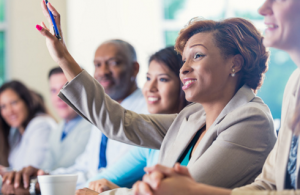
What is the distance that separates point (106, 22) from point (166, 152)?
125 inches

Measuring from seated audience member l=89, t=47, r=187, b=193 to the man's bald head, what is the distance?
62 centimetres

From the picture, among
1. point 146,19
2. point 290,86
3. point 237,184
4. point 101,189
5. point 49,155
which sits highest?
point 146,19

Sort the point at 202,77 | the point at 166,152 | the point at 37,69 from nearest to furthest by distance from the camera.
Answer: the point at 202,77 < the point at 166,152 < the point at 37,69

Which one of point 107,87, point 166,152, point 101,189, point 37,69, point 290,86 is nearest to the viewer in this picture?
point 290,86

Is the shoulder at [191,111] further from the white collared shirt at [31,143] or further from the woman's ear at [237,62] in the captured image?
the white collared shirt at [31,143]

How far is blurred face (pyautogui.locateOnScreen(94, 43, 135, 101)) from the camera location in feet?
8.05

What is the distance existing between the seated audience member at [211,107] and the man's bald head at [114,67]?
112 cm

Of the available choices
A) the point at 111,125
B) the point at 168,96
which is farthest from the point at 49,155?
the point at 111,125

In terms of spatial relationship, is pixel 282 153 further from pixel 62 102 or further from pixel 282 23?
pixel 62 102

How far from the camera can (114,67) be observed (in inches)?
96.9

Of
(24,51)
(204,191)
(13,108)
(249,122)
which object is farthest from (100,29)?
(204,191)

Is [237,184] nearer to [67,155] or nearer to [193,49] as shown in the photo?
[193,49]

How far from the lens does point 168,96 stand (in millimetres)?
1791

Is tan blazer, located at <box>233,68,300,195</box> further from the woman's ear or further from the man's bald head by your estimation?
the man's bald head
